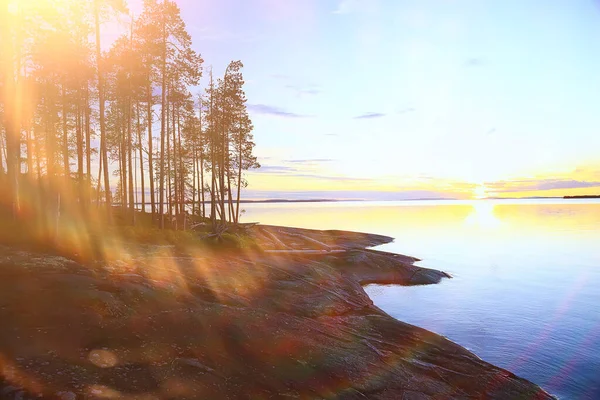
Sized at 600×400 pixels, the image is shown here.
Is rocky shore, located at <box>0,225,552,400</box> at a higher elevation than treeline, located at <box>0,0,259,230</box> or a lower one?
lower

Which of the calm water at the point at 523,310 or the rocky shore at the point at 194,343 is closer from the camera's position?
the rocky shore at the point at 194,343

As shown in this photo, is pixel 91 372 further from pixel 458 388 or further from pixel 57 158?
pixel 57 158

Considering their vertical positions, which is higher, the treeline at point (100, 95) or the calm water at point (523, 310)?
the treeline at point (100, 95)

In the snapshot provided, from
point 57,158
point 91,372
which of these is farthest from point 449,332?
point 57,158

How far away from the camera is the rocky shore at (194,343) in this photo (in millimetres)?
8070

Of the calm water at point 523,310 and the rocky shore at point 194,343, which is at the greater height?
the rocky shore at point 194,343

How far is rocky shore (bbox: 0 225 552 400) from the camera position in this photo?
26.5 feet

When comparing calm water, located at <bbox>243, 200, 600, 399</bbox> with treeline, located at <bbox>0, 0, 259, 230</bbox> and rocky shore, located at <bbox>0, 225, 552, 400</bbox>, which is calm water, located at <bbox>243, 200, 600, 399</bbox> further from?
treeline, located at <bbox>0, 0, 259, 230</bbox>

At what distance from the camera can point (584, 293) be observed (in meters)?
29.6

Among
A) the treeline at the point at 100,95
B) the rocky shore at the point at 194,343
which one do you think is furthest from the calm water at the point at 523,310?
the treeline at the point at 100,95

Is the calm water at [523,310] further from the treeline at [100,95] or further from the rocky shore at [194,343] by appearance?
the treeline at [100,95]

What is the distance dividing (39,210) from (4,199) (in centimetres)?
369

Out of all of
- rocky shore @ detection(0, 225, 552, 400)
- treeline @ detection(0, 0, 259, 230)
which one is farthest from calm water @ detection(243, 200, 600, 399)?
treeline @ detection(0, 0, 259, 230)

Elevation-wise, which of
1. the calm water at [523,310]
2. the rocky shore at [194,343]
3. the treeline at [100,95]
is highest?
the treeline at [100,95]
